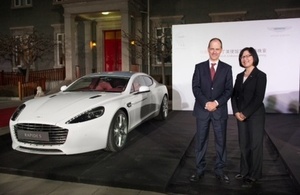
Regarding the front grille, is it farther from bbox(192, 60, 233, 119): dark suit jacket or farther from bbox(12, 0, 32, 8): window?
bbox(12, 0, 32, 8): window

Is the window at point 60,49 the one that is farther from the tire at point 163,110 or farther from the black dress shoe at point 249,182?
the black dress shoe at point 249,182

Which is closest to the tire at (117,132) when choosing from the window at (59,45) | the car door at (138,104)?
the car door at (138,104)

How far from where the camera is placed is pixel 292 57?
8.46 m

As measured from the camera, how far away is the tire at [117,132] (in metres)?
5.09

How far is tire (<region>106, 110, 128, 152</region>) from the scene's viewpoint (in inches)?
200

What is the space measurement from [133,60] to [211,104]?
1321cm

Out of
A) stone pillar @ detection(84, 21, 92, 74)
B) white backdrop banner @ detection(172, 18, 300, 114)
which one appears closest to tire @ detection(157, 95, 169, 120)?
white backdrop banner @ detection(172, 18, 300, 114)

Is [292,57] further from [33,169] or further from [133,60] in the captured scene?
[133,60]

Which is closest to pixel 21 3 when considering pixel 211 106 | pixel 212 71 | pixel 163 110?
pixel 163 110

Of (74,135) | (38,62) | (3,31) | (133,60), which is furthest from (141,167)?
(3,31)

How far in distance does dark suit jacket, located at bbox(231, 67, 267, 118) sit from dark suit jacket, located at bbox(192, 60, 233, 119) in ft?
0.58

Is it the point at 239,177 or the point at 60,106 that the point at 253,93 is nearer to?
the point at 239,177

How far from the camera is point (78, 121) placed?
15.2 ft

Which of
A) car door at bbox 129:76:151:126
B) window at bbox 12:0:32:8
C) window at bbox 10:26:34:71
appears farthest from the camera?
window at bbox 12:0:32:8
